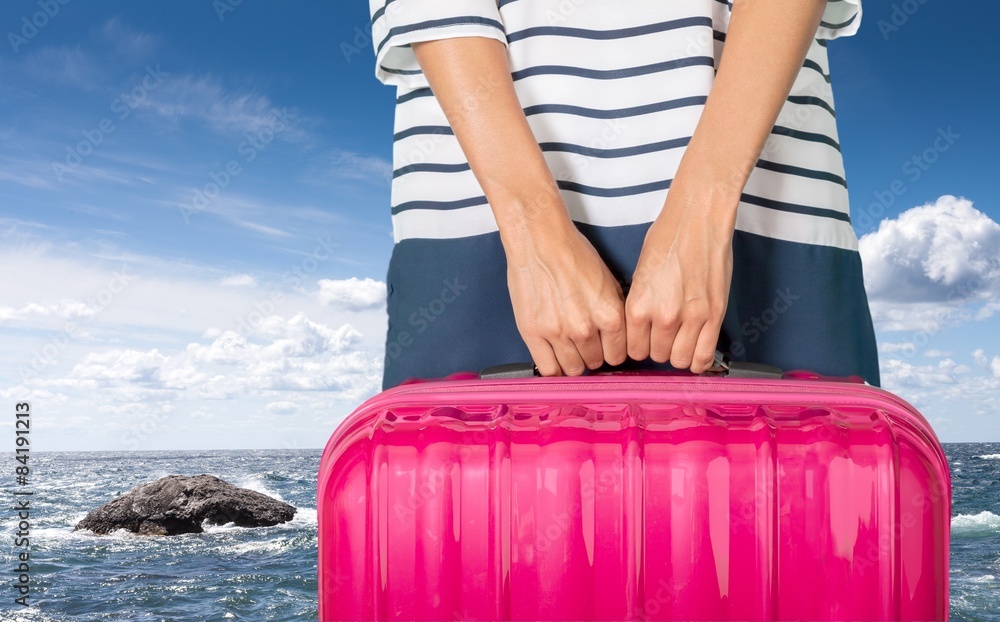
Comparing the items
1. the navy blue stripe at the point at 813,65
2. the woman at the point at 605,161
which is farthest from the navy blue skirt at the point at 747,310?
the navy blue stripe at the point at 813,65

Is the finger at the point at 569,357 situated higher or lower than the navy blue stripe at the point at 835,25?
lower

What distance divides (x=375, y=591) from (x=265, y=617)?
58.2 feet

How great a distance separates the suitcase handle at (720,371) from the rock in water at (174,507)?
1722cm

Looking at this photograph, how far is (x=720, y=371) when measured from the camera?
1.10 m

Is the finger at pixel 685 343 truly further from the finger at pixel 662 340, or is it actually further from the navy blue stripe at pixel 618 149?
the navy blue stripe at pixel 618 149

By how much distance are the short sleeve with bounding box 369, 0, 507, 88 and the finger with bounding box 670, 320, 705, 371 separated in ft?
1.85

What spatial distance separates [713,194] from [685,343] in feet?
0.72

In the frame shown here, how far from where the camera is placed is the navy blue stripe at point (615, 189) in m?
1.27

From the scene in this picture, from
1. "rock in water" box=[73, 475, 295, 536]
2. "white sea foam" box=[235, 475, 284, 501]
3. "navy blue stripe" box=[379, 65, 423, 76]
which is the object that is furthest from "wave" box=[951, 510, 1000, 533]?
"navy blue stripe" box=[379, 65, 423, 76]

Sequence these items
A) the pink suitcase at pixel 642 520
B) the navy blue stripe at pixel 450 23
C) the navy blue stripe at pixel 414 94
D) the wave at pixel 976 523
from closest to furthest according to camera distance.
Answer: the pink suitcase at pixel 642 520, the navy blue stripe at pixel 450 23, the navy blue stripe at pixel 414 94, the wave at pixel 976 523

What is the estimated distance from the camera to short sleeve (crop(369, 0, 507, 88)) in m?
1.17

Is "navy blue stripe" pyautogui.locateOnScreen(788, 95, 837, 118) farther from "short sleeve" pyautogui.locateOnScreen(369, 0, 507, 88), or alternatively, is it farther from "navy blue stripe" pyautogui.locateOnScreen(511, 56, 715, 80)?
"short sleeve" pyautogui.locateOnScreen(369, 0, 507, 88)

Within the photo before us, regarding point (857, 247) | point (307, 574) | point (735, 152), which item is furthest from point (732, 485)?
point (307, 574)

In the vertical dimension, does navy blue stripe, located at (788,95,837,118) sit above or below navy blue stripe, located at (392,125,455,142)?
above
